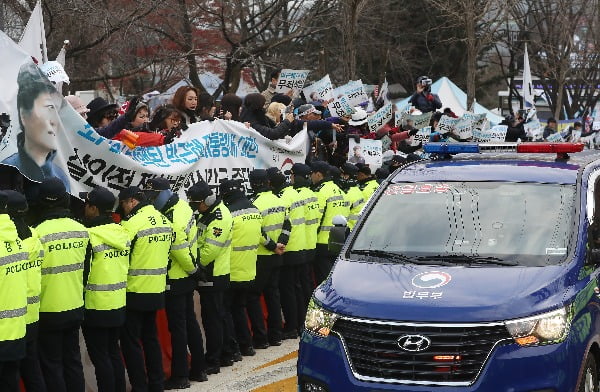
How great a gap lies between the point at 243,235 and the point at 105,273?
103 inches

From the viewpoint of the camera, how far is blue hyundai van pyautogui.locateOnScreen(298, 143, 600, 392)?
6.45 metres

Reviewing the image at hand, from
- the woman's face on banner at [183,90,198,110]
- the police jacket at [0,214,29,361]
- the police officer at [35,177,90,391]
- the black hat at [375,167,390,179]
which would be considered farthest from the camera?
the black hat at [375,167,390,179]

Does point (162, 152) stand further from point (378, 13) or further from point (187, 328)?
point (378, 13)

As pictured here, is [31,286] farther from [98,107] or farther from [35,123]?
[98,107]

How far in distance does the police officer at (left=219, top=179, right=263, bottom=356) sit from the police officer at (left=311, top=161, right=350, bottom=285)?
5.63 ft

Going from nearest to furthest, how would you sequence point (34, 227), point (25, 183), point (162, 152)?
point (34, 227)
point (25, 183)
point (162, 152)

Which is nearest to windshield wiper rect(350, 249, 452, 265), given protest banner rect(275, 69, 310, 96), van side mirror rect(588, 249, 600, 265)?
van side mirror rect(588, 249, 600, 265)

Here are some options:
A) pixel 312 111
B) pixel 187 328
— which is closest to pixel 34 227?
pixel 187 328

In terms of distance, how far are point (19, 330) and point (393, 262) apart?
2.75 meters

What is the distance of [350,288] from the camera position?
23.2 ft

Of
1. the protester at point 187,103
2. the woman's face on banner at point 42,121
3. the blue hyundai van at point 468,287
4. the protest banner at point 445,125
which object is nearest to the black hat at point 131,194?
the woman's face on banner at point 42,121

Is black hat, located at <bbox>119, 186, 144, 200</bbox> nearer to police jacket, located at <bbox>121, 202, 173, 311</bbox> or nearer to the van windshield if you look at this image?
police jacket, located at <bbox>121, 202, 173, 311</bbox>

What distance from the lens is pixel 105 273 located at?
8.77 m

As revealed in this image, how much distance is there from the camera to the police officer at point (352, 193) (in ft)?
45.3
